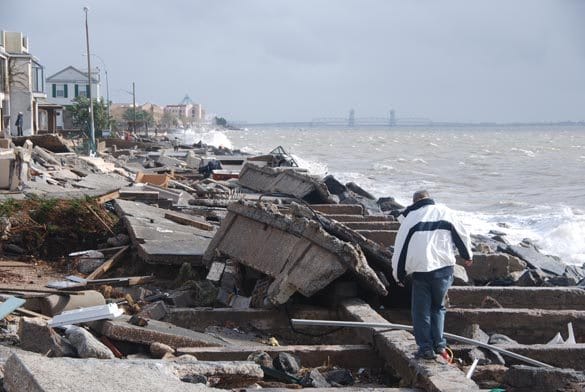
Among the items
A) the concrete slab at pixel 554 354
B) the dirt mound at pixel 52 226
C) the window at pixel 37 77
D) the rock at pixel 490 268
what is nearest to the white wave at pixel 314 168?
the window at pixel 37 77

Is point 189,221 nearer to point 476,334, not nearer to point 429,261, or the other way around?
point 476,334

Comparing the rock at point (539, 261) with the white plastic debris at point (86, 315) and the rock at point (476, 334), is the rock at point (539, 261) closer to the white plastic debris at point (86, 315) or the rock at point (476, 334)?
the rock at point (476, 334)

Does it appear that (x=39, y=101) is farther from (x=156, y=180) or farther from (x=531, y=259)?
(x=531, y=259)

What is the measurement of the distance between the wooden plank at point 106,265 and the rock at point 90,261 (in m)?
0.17

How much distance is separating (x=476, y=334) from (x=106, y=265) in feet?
16.4

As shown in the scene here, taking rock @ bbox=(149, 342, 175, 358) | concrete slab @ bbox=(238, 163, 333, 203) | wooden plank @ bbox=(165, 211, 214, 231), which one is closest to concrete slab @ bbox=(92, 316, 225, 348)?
rock @ bbox=(149, 342, 175, 358)

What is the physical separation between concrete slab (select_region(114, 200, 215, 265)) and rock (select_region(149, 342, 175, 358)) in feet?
10.8

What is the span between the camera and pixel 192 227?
1292cm

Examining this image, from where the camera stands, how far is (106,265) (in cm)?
1020

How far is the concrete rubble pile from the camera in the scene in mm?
6027

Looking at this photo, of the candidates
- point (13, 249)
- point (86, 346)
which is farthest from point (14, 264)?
point (86, 346)

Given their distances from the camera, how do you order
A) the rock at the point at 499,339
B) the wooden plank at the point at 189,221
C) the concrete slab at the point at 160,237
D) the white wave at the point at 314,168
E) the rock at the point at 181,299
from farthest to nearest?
the white wave at the point at 314,168 < the wooden plank at the point at 189,221 < the concrete slab at the point at 160,237 < the rock at the point at 181,299 < the rock at the point at 499,339

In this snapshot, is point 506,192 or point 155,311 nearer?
point 155,311

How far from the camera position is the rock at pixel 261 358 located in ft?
→ 21.4
